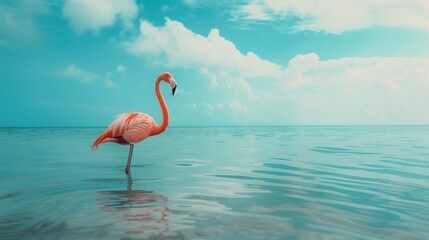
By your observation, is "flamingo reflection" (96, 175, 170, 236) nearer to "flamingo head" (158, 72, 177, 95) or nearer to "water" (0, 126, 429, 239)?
"water" (0, 126, 429, 239)

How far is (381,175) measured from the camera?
1157 centimetres

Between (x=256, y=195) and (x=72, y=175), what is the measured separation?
6136 millimetres

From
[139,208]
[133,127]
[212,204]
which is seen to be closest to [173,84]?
[133,127]

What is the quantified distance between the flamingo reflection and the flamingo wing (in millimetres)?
1906

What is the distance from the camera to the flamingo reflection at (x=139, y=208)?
17.4 feet

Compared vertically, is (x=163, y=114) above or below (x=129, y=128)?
above

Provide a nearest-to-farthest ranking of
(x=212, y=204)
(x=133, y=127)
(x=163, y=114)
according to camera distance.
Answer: (x=212, y=204) < (x=133, y=127) < (x=163, y=114)

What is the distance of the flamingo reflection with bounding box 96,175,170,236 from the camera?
5.29m

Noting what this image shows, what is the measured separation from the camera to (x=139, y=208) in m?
6.50

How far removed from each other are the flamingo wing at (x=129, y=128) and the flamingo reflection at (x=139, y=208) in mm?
1906

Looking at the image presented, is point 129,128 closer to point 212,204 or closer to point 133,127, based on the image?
point 133,127

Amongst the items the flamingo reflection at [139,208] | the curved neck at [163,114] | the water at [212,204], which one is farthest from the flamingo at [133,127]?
the flamingo reflection at [139,208]

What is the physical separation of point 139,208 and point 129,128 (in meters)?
4.01

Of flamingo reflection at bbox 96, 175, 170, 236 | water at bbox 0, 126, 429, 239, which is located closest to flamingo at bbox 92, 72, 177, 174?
water at bbox 0, 126, 429, 239
